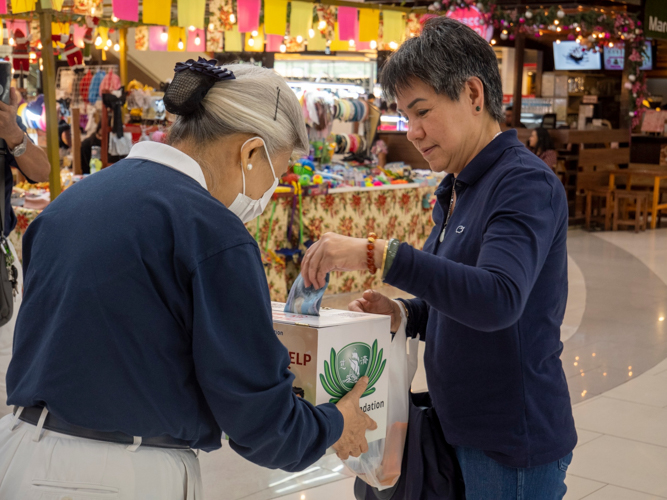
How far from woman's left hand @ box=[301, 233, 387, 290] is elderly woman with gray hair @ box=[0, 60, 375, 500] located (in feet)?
0.83

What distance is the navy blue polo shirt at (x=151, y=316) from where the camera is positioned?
3.68 feet

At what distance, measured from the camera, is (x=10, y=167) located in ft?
9.42

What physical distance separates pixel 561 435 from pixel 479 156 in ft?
2.02

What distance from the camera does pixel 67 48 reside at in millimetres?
6902

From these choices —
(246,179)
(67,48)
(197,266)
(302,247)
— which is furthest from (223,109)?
(67,48)

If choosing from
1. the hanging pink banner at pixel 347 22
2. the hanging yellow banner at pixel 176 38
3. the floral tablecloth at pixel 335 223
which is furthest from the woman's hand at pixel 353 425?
the hanging yellow banner at pixel 176 38

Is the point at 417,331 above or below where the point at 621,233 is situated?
above

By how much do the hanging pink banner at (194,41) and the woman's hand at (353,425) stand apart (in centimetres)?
843

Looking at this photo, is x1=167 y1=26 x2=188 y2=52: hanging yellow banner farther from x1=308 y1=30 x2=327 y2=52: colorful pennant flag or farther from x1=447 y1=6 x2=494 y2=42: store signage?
x1=447 y1=6 x2=494 y2=42: store signage

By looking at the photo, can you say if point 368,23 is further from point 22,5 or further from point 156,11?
point 22,5

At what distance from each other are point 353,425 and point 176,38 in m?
8.36

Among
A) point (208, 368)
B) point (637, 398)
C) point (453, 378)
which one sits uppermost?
point (208, 368)

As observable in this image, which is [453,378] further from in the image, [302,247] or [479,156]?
[302,247]

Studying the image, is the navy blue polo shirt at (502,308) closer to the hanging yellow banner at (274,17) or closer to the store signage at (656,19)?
the hanging yellow banner at (274,17)
